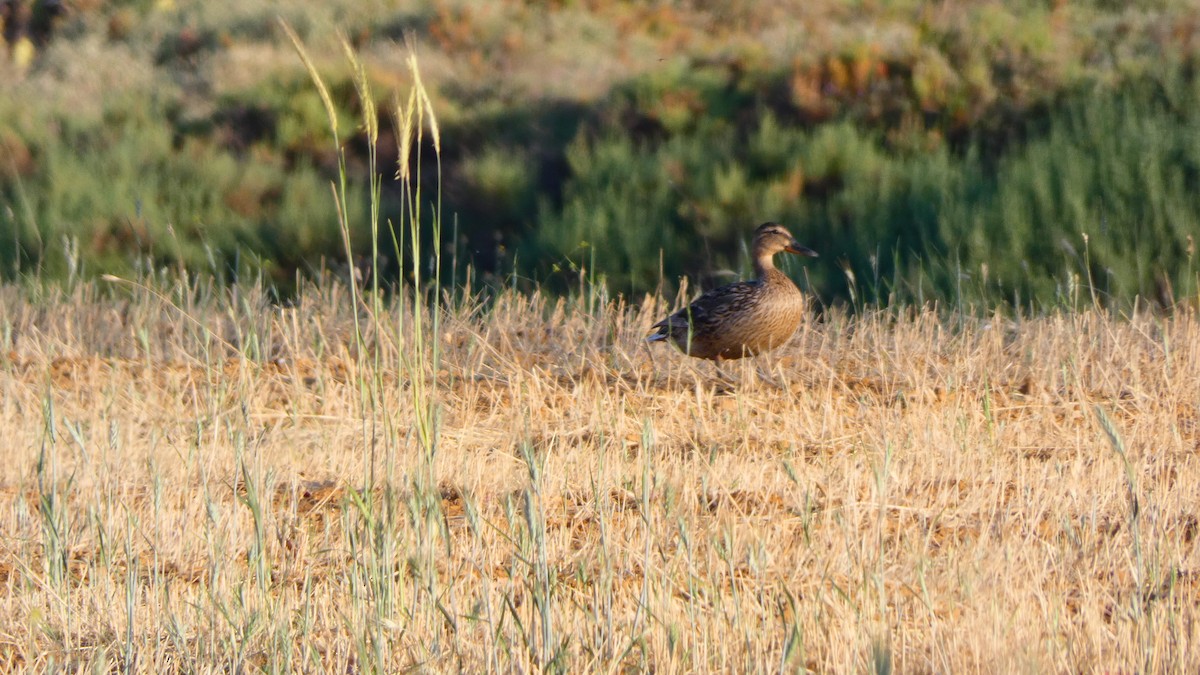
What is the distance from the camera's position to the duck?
22.2ft

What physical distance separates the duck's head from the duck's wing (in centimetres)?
62

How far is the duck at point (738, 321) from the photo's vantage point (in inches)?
266

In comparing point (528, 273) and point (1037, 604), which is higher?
point (1037, 604)

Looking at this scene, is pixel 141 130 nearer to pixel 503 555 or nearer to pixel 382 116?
pixel 382 116

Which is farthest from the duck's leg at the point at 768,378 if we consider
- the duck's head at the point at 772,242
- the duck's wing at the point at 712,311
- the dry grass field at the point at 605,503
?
the duck's head at the point at 772,242

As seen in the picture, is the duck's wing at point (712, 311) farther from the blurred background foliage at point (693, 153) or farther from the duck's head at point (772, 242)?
the blurred background foliage at point (693, 153)

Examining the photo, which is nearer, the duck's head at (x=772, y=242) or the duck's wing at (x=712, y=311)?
the duck's wing at (x=712, y=311)

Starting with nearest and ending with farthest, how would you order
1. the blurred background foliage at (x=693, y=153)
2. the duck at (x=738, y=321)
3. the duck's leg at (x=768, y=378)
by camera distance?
the duck's leg at (x=768, y=378), the duck at (x=738, y=321), the blurred background foliage at (x=693, y=153)

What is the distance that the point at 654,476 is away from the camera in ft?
14.9

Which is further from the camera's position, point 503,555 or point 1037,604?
point 503,555

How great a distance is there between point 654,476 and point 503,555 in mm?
655

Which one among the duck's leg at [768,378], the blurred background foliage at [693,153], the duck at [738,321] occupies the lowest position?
the blurred background foliage at [693,153]

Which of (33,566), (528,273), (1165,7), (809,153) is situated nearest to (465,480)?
(33,566)

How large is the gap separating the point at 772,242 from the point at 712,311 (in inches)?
→ 39.6
